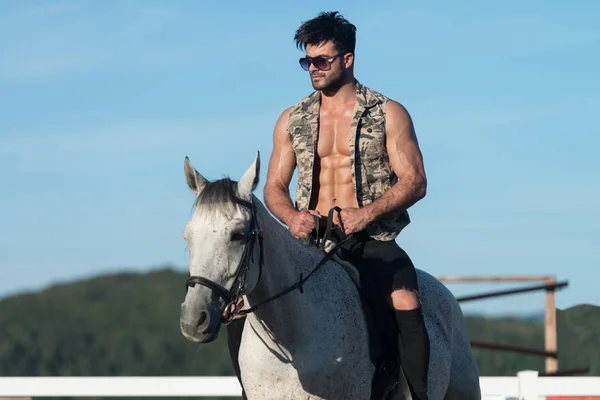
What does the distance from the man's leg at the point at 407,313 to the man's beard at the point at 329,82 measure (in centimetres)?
114

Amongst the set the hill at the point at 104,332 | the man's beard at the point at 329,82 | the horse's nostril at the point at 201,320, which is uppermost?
the man's beard at the point at 329,82

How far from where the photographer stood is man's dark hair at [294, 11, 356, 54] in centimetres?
730

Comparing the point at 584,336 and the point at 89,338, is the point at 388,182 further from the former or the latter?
the point at 89,338

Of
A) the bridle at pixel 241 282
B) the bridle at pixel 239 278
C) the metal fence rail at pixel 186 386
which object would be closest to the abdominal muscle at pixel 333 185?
the bridle at pixel 241 282

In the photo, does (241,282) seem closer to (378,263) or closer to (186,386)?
(378,263)

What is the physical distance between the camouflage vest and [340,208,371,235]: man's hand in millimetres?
297

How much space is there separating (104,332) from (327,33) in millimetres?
26296

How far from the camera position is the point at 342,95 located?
24.3ft

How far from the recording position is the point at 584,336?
1684 centimetres

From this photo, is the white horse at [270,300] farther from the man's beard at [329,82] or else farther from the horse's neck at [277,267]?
the man's beard at [329,82]

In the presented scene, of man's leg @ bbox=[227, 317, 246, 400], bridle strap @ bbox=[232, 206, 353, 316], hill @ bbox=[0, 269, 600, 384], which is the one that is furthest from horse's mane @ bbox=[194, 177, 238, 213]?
hill @ bbox=[0, 269, 600, 384]

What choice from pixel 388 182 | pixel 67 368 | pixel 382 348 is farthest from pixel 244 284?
pixel 67 368

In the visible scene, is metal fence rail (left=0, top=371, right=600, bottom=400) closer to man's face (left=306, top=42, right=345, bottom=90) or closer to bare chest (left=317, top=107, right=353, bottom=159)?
bare chest (left=317, top=107, right=353, bottom=159)

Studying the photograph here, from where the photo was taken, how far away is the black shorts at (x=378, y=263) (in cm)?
687
